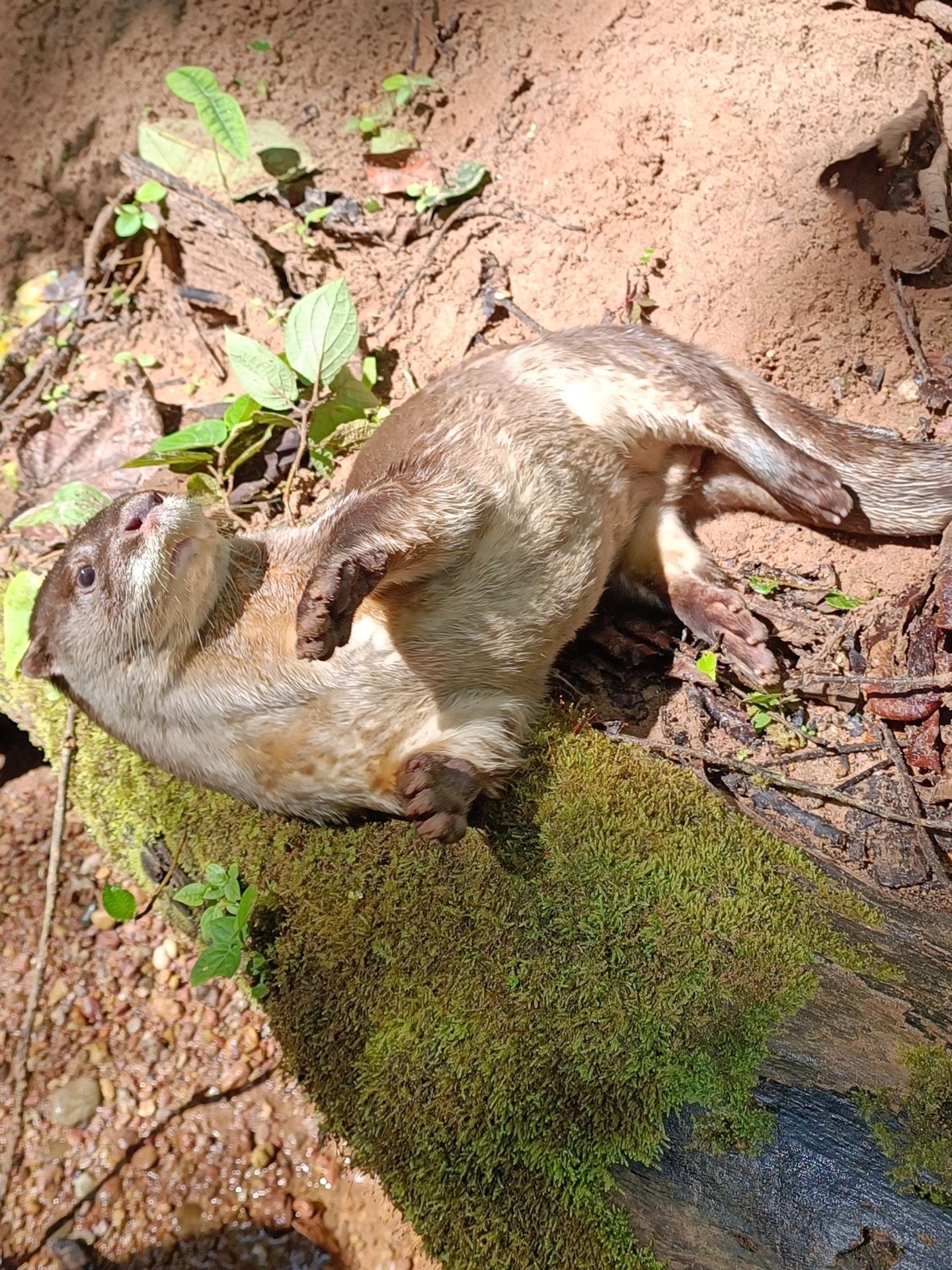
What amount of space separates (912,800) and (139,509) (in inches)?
93.0

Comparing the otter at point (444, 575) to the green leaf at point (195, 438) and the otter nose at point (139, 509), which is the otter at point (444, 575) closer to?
the otter nose at point (139, 509)

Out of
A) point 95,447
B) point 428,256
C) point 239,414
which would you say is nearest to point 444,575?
point 239,414

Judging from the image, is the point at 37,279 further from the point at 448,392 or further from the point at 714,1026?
the point at 714,1026

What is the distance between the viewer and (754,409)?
295 cm

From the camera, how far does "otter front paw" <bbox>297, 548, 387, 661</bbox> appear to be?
2137mm

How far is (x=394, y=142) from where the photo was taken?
4.19 metres

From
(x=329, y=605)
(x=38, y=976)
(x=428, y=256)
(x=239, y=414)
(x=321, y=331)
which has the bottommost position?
(x=38, y=976)

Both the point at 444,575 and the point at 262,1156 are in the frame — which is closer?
the point at 444,575

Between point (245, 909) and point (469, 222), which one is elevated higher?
point (469, 222)

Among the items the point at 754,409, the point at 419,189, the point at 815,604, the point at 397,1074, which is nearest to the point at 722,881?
the point at 397,1074

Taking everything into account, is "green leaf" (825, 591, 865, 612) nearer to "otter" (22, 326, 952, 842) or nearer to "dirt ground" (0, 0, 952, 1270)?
"dirt ground" (0, 0, 952, 1270)

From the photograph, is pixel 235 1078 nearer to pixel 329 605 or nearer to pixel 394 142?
pixel 329 605

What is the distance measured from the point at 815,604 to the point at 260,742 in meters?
1.84

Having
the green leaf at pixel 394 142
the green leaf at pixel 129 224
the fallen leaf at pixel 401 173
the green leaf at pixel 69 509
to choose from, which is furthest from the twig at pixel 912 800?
the green leaf at pixel 129 224
